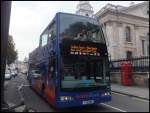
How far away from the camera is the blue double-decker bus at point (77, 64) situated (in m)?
9.52

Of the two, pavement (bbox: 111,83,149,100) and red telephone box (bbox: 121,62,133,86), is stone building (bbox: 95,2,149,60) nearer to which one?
red telephone box (bbox: 121,62,133,86)

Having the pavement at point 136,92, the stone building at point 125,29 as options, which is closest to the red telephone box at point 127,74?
the pavement at point 136,92

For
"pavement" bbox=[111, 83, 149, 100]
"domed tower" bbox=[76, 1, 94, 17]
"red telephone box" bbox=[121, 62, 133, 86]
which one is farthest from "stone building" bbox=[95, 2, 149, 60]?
"pavement" bbox=[111, 83, 149, 100]

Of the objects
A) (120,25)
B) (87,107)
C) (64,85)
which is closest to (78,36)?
(64,85)

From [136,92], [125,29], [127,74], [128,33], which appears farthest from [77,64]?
[128,33]

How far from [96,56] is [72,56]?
1.08m

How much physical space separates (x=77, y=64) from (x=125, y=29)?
34.7 meters

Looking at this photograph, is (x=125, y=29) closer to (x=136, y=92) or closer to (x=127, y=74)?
(x=127, y=74)

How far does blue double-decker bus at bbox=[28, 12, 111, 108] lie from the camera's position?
375 inches

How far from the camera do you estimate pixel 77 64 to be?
9.86m

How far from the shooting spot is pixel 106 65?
1045 centimetres

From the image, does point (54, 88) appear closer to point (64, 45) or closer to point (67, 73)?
point (67, 73)

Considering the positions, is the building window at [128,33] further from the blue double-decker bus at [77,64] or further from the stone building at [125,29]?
the blue double-decker bus at [77,64]

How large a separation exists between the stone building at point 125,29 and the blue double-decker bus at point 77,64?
1167 inches
